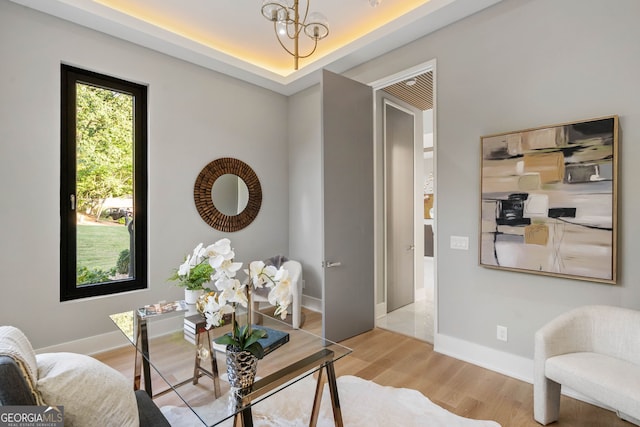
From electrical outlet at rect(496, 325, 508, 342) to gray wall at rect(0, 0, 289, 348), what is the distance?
2.85m

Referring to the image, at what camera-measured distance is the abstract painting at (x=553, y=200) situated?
204cm

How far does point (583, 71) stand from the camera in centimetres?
217

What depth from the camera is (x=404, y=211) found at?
4293 millimetres

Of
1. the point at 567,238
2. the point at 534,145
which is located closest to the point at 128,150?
the point at 534,145

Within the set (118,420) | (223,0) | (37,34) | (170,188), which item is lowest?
(118,420)

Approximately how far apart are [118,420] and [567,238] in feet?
8.89

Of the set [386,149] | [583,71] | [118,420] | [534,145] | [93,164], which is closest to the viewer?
[118,420]

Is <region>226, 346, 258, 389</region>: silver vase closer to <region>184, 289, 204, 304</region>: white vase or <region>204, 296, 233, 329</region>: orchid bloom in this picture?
<region>204, 296, 233, 329</region>: orchid bloom

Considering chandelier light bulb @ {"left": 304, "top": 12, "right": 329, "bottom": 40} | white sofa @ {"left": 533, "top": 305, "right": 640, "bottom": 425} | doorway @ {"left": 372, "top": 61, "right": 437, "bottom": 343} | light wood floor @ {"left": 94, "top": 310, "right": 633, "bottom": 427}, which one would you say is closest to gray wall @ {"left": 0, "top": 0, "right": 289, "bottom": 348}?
light wood floor @ {"left": 94, "top": 310, "right": 633, "bottom": 427}

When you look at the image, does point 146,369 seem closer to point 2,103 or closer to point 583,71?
Answer: point 2,103

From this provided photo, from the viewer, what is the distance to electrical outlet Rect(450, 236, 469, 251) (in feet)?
8.99

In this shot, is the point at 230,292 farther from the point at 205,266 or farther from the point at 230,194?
the point at 230,194

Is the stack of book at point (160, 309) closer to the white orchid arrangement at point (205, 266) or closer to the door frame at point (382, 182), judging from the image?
the white orchid arrangement at point (205, 266)

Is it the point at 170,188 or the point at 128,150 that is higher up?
the point at 128,150
